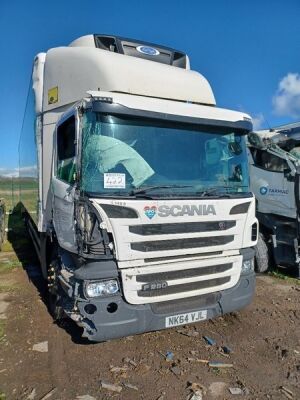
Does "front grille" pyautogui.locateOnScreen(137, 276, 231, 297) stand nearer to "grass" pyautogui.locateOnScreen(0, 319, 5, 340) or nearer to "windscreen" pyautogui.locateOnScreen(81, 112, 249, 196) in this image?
"windscreen" pyautogui.locateOnScreen(81, 112, 249, 196)

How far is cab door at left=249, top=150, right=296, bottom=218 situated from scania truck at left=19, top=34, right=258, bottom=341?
2878 millimetres

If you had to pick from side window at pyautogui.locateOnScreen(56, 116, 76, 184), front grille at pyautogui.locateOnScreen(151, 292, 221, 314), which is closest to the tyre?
front grille at pyautogui.locateOnScreen(151, 292, 221, 314)

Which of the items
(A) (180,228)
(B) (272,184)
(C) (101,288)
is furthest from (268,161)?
(C) (101,288)

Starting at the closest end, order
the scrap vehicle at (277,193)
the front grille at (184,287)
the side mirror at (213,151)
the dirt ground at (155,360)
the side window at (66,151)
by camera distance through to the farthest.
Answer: the dirt ground at (155,360) → the front grille at (184,287) → the side window at (66,151) → the side mirror at (213,151) → the scrap vehicle at (277,193)

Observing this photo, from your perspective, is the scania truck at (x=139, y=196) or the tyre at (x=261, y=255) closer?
the scania truck at (x=139, y=196)

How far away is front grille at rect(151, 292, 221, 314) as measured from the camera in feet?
12.9

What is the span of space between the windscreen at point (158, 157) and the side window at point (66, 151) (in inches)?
13.8

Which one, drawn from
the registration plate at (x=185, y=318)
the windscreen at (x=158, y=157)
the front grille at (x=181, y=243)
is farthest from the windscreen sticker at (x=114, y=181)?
the registration plate at (x=185, y=318)

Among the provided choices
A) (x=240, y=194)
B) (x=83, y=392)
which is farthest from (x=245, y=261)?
(x=83, y=392)

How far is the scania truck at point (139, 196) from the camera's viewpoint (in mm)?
3680

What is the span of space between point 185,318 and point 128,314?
2.30ft

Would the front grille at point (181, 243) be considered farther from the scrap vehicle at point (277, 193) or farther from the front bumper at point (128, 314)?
the scrap vehicle at point (277, 193)

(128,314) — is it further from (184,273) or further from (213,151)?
(213,151)

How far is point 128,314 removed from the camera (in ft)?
12.3
